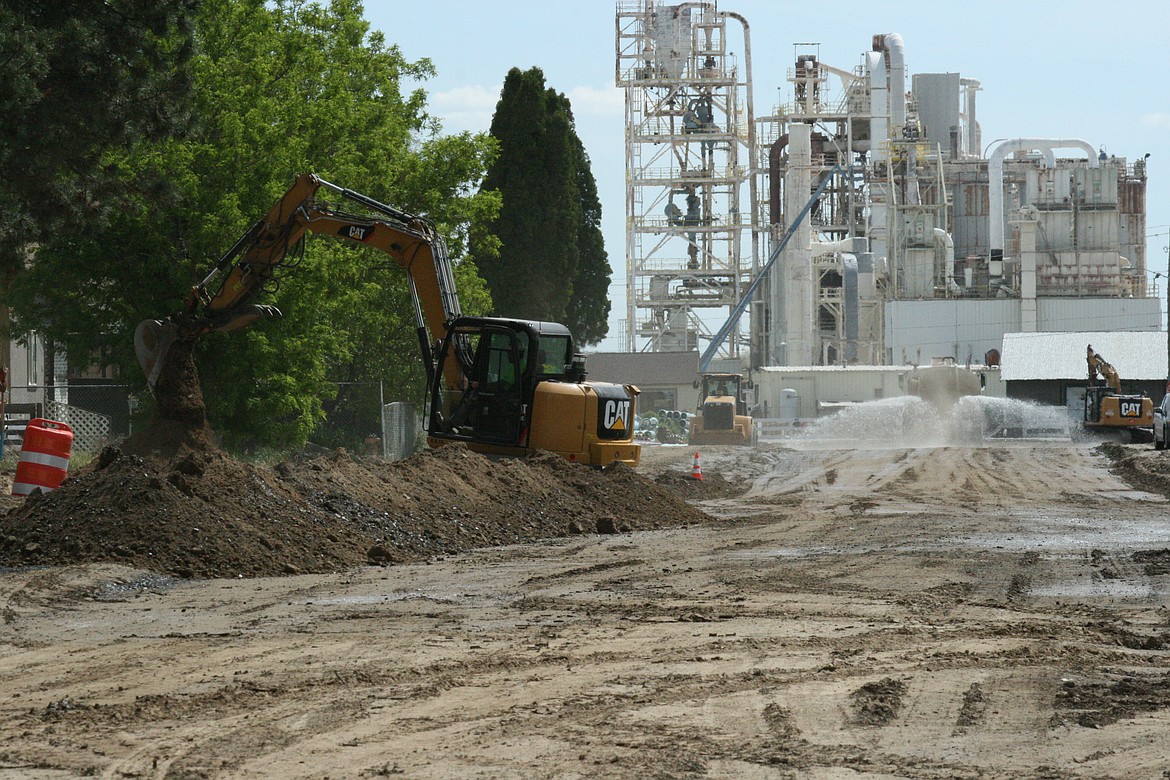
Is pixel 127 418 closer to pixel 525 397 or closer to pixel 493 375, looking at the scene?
pixel 493 375

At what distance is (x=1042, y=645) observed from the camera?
362 inches

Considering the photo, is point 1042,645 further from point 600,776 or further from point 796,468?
point 796,468

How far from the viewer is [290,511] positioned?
1492cm

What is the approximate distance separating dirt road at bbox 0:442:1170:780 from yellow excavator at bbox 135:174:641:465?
5.31 metres

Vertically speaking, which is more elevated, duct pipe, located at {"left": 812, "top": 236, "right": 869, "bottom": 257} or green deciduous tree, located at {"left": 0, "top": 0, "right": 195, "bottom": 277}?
duct pipe, located at {"left": 812, "top": 236, "right": 869, "bottom": 257}

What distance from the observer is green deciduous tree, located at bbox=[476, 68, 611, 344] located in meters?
46.2

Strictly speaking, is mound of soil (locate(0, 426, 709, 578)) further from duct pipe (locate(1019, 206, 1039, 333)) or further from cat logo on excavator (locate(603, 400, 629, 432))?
duct pipe (locate(1019, 206, 1039, 333))

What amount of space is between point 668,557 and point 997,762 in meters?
8.89

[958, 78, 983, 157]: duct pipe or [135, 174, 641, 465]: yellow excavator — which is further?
[958, 78, 983, 157]: duct pipe

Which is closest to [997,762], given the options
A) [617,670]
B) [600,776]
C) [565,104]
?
[600,776]

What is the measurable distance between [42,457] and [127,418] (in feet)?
33.8

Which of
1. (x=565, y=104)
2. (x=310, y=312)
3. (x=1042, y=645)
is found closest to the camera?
(x=1042, y=645)

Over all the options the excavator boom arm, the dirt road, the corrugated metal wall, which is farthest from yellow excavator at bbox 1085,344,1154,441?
the dirt road

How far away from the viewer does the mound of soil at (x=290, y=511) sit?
13312 mm
